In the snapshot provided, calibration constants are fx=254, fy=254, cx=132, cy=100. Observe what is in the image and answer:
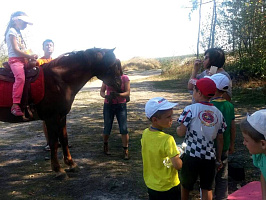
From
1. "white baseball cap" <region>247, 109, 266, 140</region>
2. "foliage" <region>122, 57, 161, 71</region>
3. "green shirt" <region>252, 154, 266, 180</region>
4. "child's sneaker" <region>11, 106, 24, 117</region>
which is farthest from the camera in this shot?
"foliage" <region>122, 57, 161, 71</region>

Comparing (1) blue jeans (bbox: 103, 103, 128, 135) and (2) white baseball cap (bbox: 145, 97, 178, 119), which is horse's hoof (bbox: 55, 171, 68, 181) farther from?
(2) white baseball cap (bbox: 145, 97, 178, 119)

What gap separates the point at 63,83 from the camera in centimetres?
392

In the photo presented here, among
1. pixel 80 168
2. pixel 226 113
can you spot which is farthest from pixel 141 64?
pixel 226 113

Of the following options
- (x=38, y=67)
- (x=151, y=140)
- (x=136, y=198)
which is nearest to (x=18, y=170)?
(x=38, y=67)

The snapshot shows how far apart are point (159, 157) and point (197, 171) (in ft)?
2.05

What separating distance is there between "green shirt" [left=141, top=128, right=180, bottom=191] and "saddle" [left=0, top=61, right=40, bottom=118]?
2289 millimetres

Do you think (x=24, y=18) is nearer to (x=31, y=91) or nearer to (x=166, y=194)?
(x=31, y=91)

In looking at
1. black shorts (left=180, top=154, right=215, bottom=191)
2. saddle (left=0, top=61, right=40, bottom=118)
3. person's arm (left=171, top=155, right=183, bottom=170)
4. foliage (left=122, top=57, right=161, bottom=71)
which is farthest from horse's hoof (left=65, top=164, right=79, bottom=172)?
foliage (left=122, top=57, right=161, bottom=71)

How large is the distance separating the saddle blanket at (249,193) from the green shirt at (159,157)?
123 centimetres

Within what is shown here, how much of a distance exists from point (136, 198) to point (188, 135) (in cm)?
127

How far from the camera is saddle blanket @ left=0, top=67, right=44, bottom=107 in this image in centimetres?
373

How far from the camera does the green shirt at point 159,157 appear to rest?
80.9 inches

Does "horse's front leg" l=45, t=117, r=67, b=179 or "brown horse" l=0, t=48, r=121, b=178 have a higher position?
"brown horse" l=0, t=48, r=121, b=178

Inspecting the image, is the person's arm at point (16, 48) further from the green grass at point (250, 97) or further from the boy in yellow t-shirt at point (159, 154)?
the green grass at point (250, 97)
